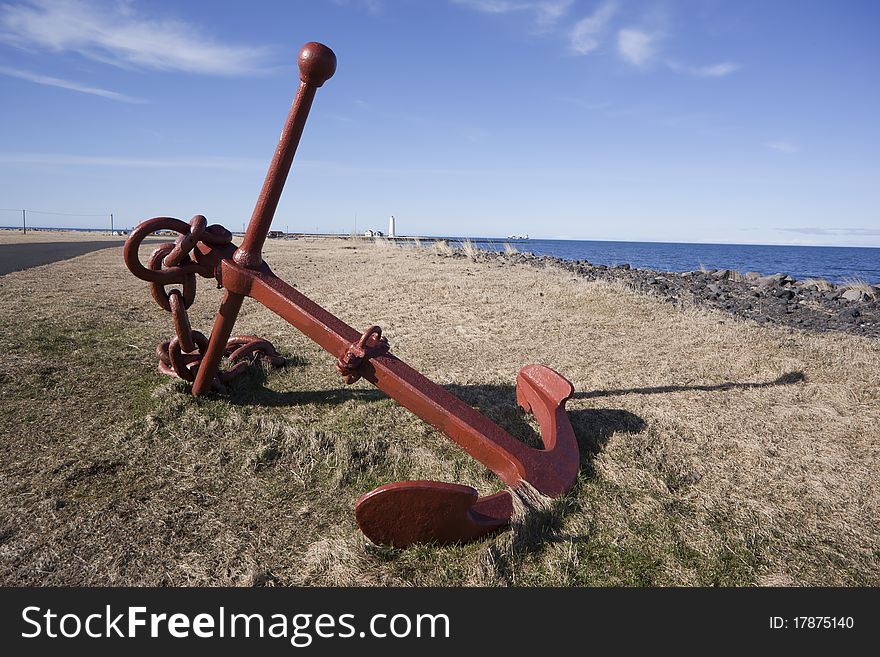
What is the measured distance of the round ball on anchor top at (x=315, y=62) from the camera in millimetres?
2494

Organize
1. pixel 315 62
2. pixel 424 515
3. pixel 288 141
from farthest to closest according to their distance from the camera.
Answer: pixel 288 141 → pixel 315 62 → pixel 424 515

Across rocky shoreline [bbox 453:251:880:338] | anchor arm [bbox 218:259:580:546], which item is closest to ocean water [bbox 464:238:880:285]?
rocky shoreline [bbox 453:251:880:338]

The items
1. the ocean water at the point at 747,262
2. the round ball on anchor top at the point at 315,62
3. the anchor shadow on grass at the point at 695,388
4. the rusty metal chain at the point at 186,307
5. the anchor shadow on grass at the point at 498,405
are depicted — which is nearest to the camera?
the round ball on anchor top at the point at 315,62

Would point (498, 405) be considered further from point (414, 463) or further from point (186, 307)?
point (186, 307)

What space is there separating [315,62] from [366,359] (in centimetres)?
131

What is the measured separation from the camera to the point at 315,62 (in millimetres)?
2498

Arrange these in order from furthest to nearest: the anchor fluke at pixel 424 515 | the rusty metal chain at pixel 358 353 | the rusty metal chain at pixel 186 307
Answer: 1. the rusty metal chain at pixel 186 307
2. the rusty metal chain at pixel 358 353
3. the anchor fluke at pixel 424 515

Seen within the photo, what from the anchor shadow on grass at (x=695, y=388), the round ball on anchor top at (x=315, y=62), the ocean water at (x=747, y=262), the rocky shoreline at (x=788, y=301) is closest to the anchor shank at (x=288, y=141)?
the round ball on anchor top at (x=315, y=62)

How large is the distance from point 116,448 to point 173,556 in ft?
3.39

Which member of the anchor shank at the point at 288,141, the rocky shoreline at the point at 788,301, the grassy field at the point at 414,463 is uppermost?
the anchor shank at the point at 288,141

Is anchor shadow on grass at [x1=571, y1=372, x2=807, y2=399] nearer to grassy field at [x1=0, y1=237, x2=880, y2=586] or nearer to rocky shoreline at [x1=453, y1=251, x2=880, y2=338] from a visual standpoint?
grassy field at [x1=0, y1=237, x2=880, y2=586]

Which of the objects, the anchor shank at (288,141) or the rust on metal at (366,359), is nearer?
the rust on metal at (366,359)

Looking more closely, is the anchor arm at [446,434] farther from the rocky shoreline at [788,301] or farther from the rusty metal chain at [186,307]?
the rocky shoreline at [788,301]

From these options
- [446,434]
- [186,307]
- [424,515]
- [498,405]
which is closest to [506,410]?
[498,405]
